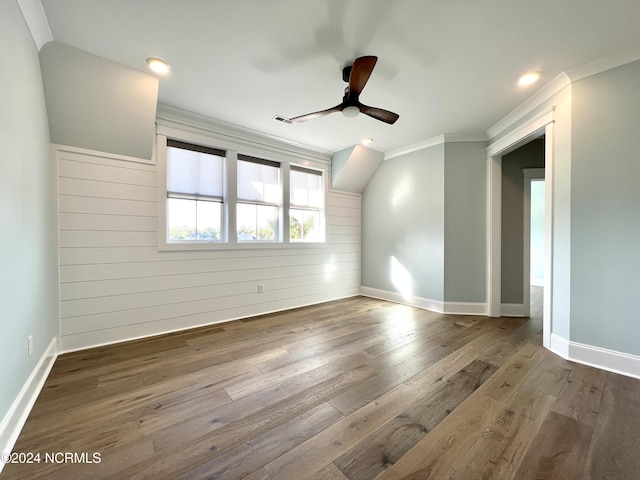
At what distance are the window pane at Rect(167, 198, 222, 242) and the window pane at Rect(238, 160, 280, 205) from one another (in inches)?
18.0

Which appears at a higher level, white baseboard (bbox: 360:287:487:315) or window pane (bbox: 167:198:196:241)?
window pane (bbox: 167:198:196:241)

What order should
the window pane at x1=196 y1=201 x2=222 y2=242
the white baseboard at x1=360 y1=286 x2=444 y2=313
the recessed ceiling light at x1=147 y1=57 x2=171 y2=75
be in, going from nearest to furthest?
the recessed ceiling light at x1=147 y1=57 x2=171 y2=75 → the window pane at x1=196 y1=201 x2=222 y2=242 → the white baseboard at x1=360 y1=286 x2=444 y2=313

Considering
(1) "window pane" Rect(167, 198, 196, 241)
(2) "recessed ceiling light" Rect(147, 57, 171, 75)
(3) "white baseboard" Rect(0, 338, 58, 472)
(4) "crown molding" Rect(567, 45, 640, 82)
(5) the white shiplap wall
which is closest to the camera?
(3) "white baseboard" Rect(0, 338, 58, 472)

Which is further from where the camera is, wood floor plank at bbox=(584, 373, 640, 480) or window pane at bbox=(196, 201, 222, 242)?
window pane at bbox=(196, 201, 222, 242)

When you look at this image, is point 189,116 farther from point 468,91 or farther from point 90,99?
point 468,91

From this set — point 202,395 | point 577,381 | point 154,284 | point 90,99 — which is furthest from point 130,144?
point 577,381

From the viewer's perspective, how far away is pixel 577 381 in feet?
6.44

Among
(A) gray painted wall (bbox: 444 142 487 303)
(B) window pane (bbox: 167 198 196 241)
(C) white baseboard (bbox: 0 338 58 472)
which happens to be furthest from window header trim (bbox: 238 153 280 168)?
(C) white baseboard (bbox: 0 338 58 472)

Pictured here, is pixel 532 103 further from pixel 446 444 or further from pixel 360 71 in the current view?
pixel 446 444

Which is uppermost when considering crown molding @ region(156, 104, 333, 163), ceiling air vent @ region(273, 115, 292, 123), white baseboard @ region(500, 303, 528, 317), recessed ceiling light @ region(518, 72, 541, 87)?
ceiling air vent @ region(273, 115, 292, 123)

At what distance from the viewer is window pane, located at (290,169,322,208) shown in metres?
4.24

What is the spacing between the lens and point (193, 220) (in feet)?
10.6

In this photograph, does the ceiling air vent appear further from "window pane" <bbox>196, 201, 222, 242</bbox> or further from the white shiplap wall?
the white shiplap wall

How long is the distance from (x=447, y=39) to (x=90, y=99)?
3160mm
